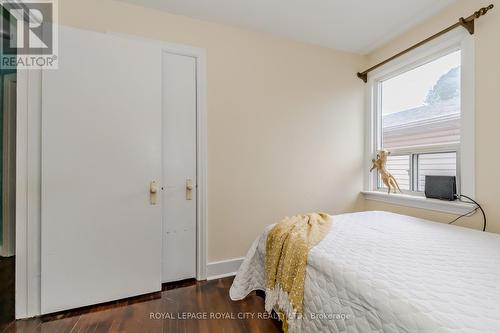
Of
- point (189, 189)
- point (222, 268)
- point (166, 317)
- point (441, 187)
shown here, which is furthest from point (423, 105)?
point (166, 317)

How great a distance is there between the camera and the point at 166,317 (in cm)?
169

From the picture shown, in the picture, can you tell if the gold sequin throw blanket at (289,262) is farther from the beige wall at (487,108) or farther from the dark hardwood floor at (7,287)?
the dark hardwood floor at (7,287)

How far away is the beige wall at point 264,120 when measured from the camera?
2.21 metres

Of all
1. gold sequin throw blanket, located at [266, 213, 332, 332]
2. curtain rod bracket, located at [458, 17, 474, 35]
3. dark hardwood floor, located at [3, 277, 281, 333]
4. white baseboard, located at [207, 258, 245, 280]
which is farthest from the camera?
white baseboard, located at [207, 258, 245, 280]

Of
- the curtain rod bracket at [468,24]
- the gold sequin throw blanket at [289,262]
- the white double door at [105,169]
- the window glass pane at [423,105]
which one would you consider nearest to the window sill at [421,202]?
the window glass pane at [423,105]

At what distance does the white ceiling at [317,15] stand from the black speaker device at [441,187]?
4.85 feet

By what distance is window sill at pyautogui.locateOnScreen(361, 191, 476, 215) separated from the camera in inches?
77.8

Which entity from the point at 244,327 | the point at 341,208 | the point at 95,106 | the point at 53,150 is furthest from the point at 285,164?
the point at 53,150

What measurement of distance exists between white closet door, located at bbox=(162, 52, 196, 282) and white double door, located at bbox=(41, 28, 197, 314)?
12 mm

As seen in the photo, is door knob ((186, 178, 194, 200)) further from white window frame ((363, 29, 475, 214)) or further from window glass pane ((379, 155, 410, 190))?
window glass pane ((379, 155, 410, 190))

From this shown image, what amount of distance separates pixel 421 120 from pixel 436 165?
474mm

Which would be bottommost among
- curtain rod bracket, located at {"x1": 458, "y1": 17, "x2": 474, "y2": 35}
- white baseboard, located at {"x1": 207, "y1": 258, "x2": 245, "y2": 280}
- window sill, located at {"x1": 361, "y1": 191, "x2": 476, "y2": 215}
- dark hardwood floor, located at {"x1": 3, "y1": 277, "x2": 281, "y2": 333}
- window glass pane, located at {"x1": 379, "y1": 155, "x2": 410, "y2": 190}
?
dark hardwood floor, located at {"x1": 3, "y1": 277, "x2": 281, "y2": 333}

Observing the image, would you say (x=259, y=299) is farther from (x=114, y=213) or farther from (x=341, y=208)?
(x=341, y=208)

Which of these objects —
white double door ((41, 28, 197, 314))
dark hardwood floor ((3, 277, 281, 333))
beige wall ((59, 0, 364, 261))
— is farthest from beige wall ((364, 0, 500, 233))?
white double door ((41, 28, 197, 314))
